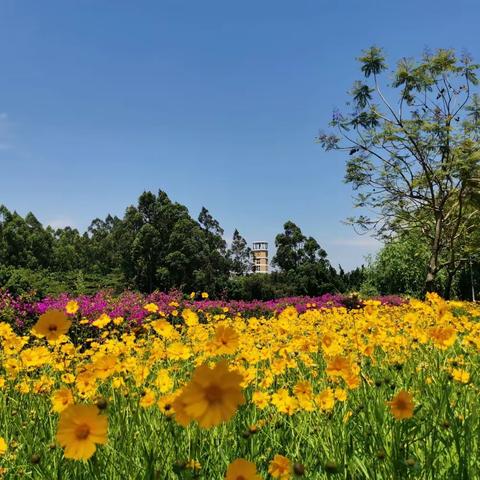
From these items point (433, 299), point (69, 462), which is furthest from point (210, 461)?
point (433, 299)

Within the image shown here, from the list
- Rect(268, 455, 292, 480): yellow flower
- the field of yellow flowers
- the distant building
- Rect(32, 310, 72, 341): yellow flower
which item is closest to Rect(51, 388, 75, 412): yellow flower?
the field of yellow flowers

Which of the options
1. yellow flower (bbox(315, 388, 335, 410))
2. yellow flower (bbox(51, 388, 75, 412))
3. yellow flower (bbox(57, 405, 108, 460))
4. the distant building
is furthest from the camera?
the distant building

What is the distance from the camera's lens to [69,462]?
1.87m

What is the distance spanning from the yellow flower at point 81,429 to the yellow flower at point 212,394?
0.80 ft

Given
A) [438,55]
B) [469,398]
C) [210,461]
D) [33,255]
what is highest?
[438,55]

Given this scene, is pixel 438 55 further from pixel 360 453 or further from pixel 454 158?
pixel 360 453

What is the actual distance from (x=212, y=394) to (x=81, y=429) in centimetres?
34

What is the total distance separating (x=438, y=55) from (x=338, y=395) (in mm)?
14206

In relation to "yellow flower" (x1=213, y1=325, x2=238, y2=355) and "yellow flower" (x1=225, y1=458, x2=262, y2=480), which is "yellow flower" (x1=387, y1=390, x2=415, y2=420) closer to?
"yellow flower" (x1=213, y1=325, x2=238, y2=355)

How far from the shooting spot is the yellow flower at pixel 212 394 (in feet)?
2.90

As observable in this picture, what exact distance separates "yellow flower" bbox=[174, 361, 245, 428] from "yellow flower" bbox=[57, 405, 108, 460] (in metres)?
0.24

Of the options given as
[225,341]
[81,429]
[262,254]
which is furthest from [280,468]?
[262,254]

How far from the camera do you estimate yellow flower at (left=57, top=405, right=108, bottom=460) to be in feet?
3.30

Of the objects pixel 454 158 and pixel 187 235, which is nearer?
pixel 454 158
